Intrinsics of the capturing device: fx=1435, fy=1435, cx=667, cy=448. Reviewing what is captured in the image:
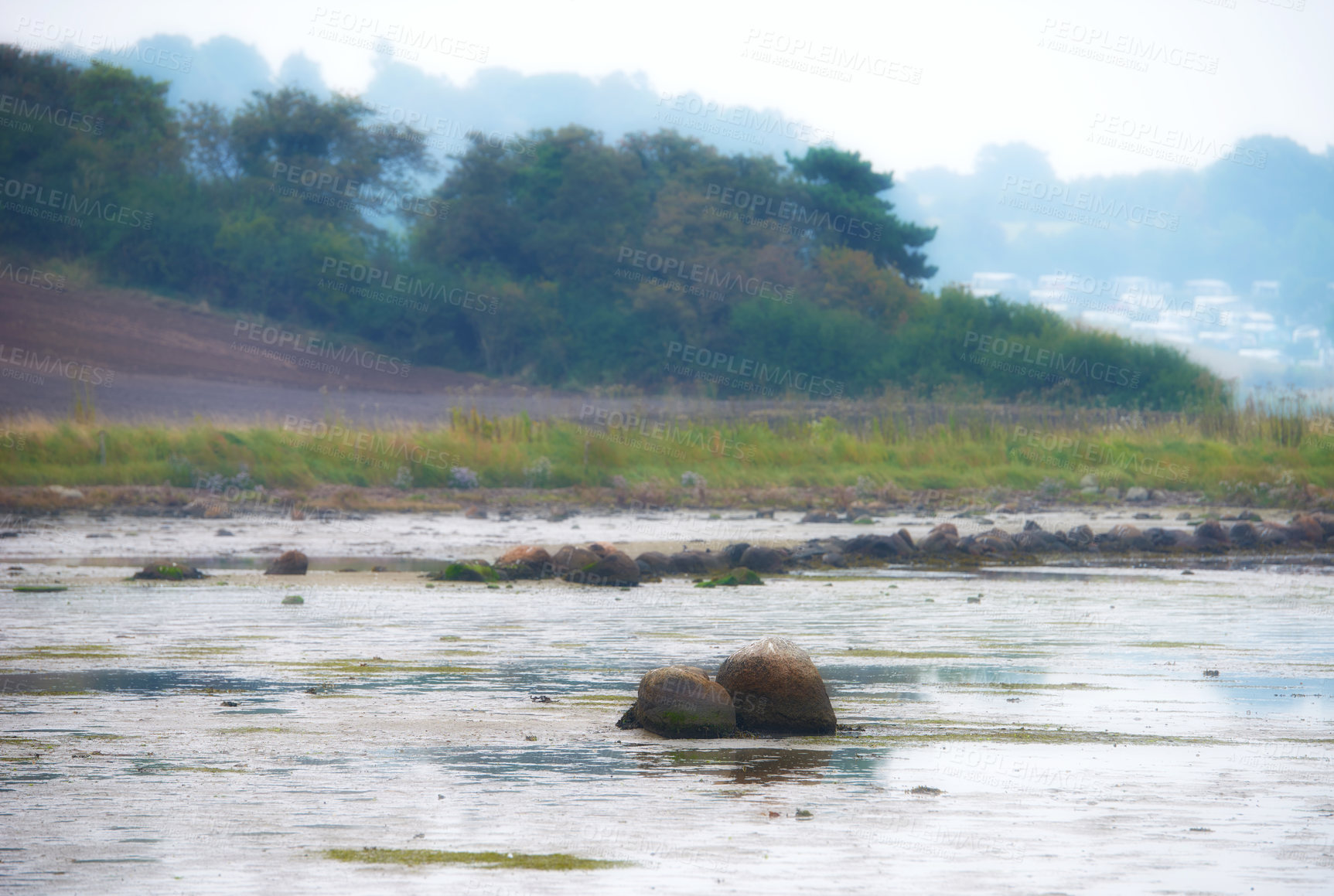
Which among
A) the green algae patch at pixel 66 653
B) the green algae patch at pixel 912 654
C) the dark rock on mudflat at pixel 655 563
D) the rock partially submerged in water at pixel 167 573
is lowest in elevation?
the green algae patch at pixel 66 653

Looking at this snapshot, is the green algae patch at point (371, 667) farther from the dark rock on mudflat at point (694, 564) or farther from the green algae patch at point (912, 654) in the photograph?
the dark rock on mudflat at point (694, 564)

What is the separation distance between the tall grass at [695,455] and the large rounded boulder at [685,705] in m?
17.9

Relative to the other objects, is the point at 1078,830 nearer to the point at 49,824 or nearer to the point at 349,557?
the point at 49,824

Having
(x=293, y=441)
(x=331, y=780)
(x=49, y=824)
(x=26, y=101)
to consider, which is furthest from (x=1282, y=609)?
(x=26, y=101)

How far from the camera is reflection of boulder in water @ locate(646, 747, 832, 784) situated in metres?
6.93

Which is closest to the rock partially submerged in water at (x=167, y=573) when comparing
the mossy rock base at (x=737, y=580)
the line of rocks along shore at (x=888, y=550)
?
the line of rocks along shore at (x=888, y=550)

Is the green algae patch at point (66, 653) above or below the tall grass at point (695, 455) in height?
below

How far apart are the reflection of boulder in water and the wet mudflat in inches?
1.1

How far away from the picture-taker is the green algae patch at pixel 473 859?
5.43 metres

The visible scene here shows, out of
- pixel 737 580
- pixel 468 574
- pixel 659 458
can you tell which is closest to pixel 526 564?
pixel 468 574

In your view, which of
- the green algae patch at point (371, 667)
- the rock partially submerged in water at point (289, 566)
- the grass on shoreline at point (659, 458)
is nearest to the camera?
the green algae patch at point (371, 667)

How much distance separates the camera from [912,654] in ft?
36.4

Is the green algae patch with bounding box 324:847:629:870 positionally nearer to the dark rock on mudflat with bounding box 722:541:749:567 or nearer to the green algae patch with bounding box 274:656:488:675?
the green algae patch with bounding box 274:656:488:675

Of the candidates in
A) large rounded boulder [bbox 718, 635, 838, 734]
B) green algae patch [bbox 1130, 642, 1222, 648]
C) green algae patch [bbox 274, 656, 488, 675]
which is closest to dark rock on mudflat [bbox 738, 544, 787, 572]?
green algae patch [bbox 1130, 642, 1222, 648]
